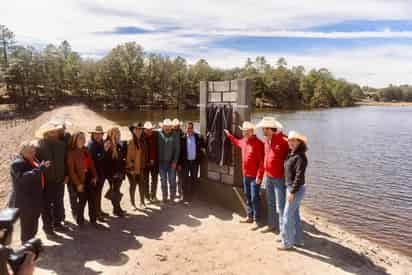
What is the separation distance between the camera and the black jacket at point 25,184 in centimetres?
456

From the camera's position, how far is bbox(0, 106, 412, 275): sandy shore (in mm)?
4691

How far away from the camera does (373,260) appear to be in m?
5.43

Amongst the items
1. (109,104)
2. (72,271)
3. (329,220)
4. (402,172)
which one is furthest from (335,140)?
(109,104)

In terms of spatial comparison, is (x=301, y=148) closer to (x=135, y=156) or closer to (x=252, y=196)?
(x=252, y=196)

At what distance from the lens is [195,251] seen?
5254mm

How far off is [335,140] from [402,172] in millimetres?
9641

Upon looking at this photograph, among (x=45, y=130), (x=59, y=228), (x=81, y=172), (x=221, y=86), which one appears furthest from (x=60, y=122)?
(x=221, y=86)

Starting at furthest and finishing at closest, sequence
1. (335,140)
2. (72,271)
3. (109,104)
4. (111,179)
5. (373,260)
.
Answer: (109,104) < (335,140) < (111,179) < (373,260) < (72,271)

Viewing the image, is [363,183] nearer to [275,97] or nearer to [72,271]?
[72,271]

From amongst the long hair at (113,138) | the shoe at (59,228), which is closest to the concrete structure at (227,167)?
the long hair at (113,138)

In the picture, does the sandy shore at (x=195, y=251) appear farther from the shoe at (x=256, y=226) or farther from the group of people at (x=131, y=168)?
the group of people at (x=131, y=168)

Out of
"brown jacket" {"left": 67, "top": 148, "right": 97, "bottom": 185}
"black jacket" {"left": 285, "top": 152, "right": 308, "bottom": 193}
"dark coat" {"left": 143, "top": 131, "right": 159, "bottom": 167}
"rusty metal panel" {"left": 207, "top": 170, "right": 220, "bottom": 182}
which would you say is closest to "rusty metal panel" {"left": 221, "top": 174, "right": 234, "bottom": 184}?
"rusty metal panel" {"left": 207, "top": 170, "right": 220, "bottom": 182}

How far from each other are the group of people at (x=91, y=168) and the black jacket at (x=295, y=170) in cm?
270

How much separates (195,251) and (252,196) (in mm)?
1576
